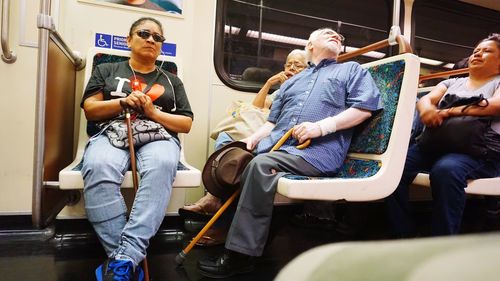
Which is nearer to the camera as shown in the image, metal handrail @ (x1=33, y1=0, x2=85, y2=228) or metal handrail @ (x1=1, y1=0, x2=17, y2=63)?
metal handrail @ (x1=33, y1=0, x2=85, y2=228)

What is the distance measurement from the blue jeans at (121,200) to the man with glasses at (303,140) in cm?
34

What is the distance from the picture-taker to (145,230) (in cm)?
130

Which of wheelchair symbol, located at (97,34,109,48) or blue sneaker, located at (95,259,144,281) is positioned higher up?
wheelchair symbol, located at (97,34,109,48)

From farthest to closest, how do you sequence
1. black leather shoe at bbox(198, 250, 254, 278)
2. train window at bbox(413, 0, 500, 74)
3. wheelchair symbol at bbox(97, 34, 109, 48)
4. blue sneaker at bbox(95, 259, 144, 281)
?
train window at bbox(413, 0, 500, 74) → wheelchair symbol at bbox(97, 34, 109, 48) → black leather shoe at bbox(198, 250, 254, 278) → blue sneaker at bbox(95, 259, 144, 281)

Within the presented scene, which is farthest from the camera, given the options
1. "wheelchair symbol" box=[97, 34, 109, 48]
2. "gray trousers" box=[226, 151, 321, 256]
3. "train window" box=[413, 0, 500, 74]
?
"train window" box=[413, 0, 500, 74]

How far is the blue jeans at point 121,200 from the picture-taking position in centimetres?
127

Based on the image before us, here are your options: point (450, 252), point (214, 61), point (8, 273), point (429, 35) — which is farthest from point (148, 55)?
point (429, 35)

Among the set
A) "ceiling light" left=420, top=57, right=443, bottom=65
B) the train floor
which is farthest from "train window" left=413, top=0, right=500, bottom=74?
the train floor

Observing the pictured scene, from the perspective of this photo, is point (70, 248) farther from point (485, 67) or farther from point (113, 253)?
point (485, 67)

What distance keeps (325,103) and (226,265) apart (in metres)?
0.89

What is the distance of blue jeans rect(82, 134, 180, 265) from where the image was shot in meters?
1.27

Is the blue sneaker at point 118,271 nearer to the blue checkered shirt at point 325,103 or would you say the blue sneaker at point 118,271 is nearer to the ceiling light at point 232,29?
the blue checkered shirt at point 325,103

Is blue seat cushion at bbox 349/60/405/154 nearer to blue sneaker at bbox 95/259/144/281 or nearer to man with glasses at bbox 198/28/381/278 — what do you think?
man with glasses at bbox 198/28/381/278

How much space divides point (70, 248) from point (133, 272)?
2.69 feet
